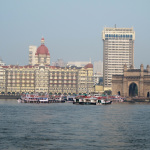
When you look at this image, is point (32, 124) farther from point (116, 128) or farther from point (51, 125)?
point (116, 128)

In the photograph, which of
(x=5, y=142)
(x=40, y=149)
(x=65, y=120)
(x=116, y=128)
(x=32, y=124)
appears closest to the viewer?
(x=40, y=149)

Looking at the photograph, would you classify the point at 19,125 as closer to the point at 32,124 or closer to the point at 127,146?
the point at 32,124

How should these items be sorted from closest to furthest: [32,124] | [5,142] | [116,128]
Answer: [5,142] < [116,128] < [32,124]

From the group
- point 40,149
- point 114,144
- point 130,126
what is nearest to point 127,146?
point 114,144

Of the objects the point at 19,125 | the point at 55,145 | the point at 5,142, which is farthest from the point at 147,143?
the point at 19,125

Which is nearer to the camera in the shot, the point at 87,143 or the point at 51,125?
the point at 87,143

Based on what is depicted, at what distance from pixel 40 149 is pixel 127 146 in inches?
A: 503

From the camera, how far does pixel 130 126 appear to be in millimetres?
98000

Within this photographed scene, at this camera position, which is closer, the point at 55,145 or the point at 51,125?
the point at 55,145

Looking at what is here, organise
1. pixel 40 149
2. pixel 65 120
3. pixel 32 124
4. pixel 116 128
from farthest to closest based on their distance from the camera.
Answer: pixel 65 120 < pixel 32 124 < pixel 116 128 < pixel 40 149

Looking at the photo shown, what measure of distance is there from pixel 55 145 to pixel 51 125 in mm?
25126

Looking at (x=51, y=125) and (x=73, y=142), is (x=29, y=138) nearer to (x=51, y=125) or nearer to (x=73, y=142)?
(x=73, y=142)

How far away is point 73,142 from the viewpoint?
7575cm

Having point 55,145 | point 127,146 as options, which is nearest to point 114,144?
point 127,146
